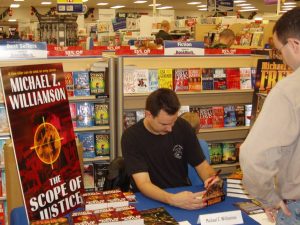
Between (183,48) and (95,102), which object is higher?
(183,48)

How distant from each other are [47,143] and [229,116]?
12.0ft

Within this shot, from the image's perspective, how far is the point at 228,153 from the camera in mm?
5742

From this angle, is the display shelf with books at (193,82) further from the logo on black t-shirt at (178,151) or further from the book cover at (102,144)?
the logo on black t-shirt at (178,151)

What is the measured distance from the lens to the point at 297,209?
1.73 metres

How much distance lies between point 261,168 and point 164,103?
4.39 feet

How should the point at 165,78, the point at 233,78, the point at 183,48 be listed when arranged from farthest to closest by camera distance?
the point at 233,78 < the point at 183,48 < the point at 165,78

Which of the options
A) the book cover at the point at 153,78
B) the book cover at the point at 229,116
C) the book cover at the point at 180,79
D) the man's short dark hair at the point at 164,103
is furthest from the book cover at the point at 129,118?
the man's short dark hair at the point at 164,103

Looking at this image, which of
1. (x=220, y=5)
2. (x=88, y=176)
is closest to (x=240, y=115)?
(x=88, y=176)

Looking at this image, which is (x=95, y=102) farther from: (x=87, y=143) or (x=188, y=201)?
(x=188, y=201)

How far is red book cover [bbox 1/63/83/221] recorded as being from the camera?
7.29 feet

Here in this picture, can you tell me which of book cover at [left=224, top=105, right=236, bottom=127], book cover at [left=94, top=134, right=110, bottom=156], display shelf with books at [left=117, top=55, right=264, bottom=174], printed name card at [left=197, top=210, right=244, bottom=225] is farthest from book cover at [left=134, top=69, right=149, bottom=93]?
printed name card at [left=197, top=210, right=244, bottom=225]

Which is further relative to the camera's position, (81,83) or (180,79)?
(180,79)

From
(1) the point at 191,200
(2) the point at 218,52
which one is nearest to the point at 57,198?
(1) the point at 191,200

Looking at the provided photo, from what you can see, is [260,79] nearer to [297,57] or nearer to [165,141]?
[165,141]
